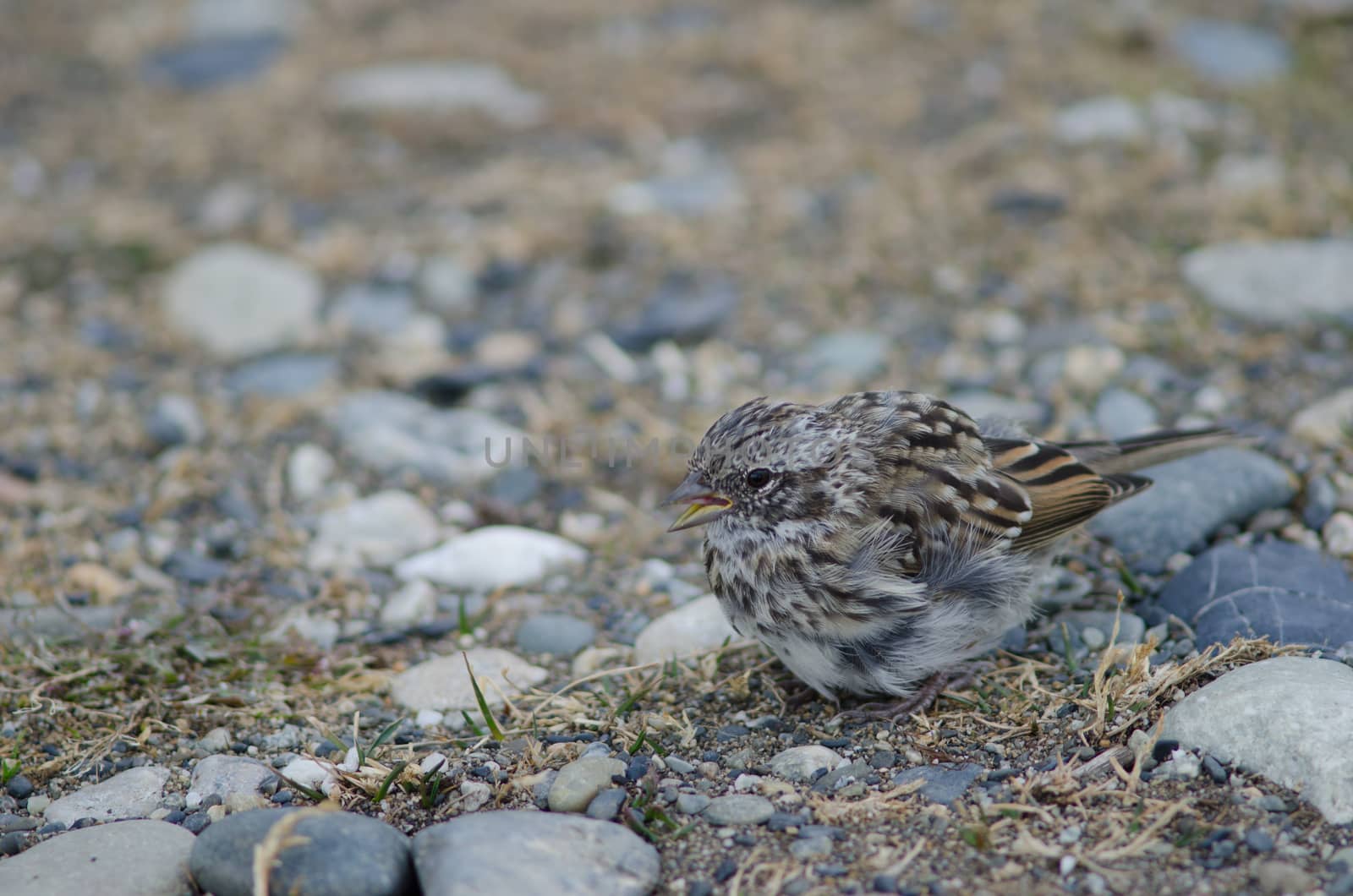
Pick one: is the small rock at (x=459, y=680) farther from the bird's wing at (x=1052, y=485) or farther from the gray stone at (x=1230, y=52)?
the gray stone at (x=1230, y=52)

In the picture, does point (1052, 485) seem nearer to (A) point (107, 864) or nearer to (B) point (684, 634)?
(B) point (684, 634)

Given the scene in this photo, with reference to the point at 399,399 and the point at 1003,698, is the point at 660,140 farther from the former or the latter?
the point at 1003,698

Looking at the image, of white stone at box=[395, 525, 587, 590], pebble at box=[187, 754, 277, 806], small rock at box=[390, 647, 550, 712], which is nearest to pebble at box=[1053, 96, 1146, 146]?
white stone at box=[395, 525, 587, 590]

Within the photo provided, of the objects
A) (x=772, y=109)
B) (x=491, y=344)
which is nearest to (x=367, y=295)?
(x=491, y=344)

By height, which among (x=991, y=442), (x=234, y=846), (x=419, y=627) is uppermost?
(x=991, y=442)

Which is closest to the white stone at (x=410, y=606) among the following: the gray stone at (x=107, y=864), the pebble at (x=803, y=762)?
the gray stone at (x=107, y=864)

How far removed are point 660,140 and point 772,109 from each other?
0.86 meters

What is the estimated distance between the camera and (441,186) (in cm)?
805

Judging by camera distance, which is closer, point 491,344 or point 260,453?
point 260,453

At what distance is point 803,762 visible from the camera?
3.59 meters

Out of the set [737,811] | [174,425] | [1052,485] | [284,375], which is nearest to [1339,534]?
[1052,485]

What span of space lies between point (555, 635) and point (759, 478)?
43.0 inches

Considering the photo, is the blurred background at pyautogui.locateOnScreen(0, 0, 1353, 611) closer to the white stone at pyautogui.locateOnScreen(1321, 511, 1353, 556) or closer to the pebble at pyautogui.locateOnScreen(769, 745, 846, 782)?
the white stone at pyautogui.locateOnScreen(1321, 511, 1353, 556)

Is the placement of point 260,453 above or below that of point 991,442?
below
